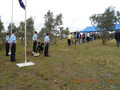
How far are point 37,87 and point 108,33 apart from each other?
11986 mm

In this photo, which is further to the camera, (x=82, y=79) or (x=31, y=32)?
(x=31, y=32)

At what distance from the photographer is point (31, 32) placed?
1366cm

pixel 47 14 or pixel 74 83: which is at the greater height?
pixel 47 14

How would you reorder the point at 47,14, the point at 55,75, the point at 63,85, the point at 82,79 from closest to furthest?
the point at 63,85 → the point at 82,79 → the point at 55,75 → the point at 47,14

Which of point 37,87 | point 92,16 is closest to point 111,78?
point 37,87

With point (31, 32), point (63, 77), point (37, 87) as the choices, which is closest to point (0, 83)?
point (37, 87)

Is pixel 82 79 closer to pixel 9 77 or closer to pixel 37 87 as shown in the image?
pixel 37 87

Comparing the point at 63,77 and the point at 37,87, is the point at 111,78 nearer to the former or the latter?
the point at 63,77

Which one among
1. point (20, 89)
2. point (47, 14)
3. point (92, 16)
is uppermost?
point (92, 16)

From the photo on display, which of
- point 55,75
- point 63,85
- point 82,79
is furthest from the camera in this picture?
point 55,75

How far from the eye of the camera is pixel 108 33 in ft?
40.5

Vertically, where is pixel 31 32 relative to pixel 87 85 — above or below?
above

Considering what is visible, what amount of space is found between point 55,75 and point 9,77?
1.62 meters

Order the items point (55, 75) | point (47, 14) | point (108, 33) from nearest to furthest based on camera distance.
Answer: point (55, 75)
point (108, 33)
point (47, 14)
